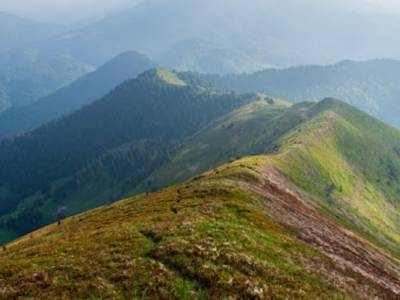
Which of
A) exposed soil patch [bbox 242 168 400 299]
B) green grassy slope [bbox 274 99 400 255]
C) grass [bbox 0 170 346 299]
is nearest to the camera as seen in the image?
grass [bbox 0 170 346 299]

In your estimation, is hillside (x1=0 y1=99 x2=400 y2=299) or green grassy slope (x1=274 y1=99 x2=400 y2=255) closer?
hillside (x1=0 y1=99 x2=400 y2=299)

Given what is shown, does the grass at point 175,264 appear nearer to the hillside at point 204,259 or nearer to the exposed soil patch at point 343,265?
the hillside at point 204,259

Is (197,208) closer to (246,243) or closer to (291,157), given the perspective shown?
(246,243)

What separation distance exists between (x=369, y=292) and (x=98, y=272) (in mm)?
23954

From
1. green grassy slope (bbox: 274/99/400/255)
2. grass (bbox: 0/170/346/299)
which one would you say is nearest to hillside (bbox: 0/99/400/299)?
grass (bbox: 0/170/346/299)

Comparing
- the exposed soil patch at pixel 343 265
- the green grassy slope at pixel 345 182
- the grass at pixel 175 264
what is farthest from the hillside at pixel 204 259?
the green grassy slope at pixel 345 182

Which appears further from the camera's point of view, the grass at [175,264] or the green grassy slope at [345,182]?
the green grassy slope at [345,182]

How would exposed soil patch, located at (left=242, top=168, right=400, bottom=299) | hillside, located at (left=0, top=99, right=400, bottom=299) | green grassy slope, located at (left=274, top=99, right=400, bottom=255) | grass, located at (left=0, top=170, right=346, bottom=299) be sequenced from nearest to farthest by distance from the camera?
1. grass, located at (left=0, top=170, right=346, bottom=299)
2. hillside, located at (left=0, top=99, right=400, bottom=299)
3. exposed soil patch, located at (left=242, top=168, right=400, bottom=299)
4. green grassy slope, located at (left=274, top=99, right=400, bottom=255)

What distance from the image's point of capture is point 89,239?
3897 cm

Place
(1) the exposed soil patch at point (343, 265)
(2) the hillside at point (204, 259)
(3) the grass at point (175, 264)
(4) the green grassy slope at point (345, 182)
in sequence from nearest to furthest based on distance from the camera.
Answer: (3) the grass at point (175, 264)
(2) the hillside at point (204, 259)
(1) the exposed soil patch at point (343, 265)
(4) the green grassy slope at point (345, 182)

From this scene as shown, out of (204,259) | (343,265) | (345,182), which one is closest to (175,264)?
(204,259)

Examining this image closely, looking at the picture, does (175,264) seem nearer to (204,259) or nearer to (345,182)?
(204,259)

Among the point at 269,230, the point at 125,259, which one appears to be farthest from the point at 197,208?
the point at 125,259

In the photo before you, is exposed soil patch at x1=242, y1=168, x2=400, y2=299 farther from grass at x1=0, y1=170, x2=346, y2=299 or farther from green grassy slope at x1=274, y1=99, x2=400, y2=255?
green grassy slope at x1=274, y1=99, x2=400, y2=255
